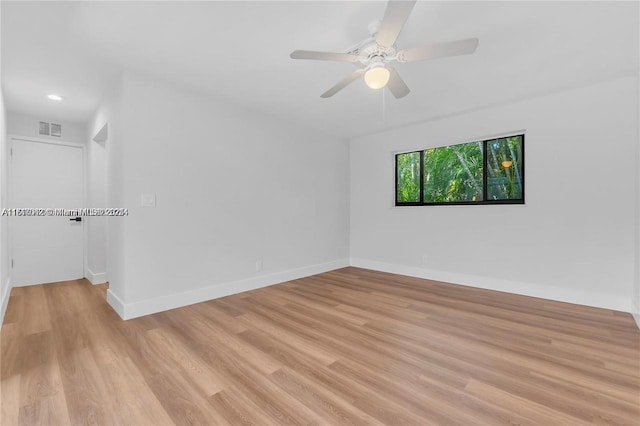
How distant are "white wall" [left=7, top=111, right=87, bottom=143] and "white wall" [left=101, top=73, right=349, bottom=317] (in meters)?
1.85

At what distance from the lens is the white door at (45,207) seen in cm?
380

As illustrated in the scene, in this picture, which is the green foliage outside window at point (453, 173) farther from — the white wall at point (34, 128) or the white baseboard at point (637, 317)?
the white wall at point (34, 128)

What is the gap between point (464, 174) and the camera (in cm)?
405

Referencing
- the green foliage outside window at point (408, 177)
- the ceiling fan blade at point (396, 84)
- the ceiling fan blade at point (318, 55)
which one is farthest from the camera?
the green foliage outside window at point (408, 177)

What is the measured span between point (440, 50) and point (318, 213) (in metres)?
3.21

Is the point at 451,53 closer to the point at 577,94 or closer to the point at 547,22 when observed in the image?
the point at 547,22

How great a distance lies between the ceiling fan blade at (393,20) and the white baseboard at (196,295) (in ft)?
9.95

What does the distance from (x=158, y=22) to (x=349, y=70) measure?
5.21 feet

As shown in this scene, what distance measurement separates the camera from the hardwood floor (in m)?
1.45

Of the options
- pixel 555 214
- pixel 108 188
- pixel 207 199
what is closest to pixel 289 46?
pixel 207 199

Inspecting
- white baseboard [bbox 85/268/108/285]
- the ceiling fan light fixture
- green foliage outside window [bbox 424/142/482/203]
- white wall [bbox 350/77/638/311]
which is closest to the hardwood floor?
white wall [bbox 350/77/638/311]

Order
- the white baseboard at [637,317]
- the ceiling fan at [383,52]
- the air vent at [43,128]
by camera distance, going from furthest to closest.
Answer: the air vent at [43,128], the white baseboard at [637,317], the ceiling fan at [383,52]

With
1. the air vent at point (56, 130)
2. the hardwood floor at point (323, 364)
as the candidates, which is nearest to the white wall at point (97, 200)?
the air vent at point (56, 130)

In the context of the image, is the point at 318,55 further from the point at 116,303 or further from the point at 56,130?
the point at 56,130
